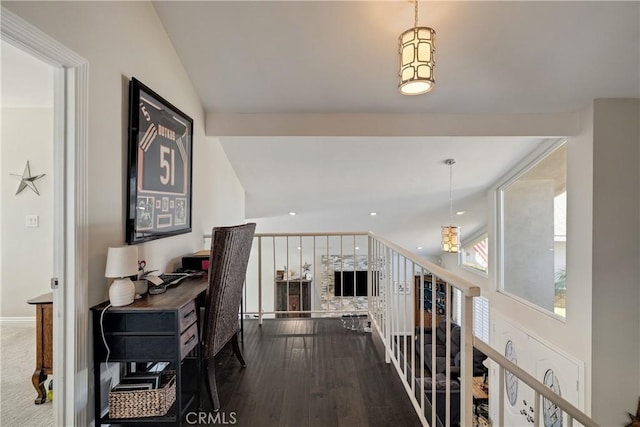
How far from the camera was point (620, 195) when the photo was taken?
2.91 meters

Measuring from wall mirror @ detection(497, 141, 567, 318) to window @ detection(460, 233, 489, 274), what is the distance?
2065 mm

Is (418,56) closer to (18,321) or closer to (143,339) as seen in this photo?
(143,339)

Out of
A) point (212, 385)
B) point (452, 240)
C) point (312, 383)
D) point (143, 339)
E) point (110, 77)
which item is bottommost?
point (312, 383)

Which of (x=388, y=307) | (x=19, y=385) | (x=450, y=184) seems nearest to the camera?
(x=19, y=385)

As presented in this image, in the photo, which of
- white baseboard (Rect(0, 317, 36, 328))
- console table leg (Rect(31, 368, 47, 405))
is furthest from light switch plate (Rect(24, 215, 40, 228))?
console table leg (Rect(31, 368, 47, 405))

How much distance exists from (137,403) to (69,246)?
0.85m

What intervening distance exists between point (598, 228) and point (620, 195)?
370 millimetres

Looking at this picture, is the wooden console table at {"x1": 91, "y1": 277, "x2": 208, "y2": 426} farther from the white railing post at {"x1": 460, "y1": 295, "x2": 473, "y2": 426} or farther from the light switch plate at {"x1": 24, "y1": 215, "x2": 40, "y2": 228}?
the light switch plate at {"x1": 24, "y1": 215, "x2": 40, "y2": 228}

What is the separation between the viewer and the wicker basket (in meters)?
1.53

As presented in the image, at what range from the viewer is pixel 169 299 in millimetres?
1681

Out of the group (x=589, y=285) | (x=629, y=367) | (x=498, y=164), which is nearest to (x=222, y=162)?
(x=498, y=164)

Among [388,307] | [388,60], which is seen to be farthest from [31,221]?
[388,60]

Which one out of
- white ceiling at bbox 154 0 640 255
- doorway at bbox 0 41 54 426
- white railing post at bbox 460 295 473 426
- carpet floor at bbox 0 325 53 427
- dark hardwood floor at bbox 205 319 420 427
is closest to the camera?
white railing post at bbox 460 295 473 426

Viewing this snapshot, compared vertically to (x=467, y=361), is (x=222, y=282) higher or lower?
higher
